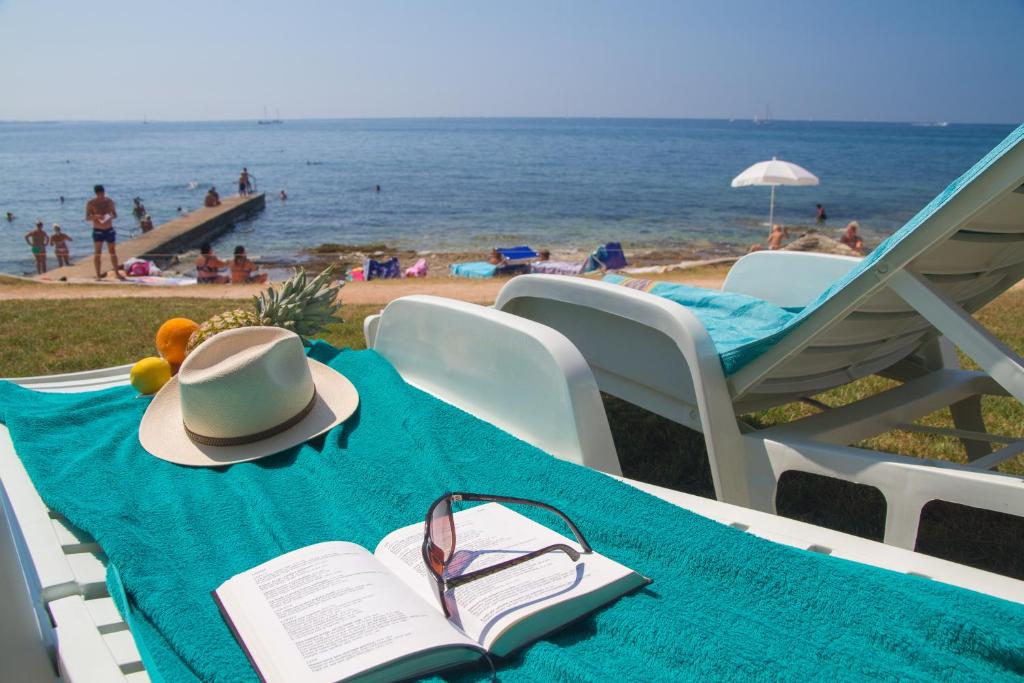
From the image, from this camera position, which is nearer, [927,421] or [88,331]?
[927,421]

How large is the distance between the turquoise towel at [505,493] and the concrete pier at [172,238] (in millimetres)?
15126

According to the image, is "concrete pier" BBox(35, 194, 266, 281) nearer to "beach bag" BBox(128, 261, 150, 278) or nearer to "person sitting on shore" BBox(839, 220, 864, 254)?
"beach bag" BBox(128, 261, 150, 278)

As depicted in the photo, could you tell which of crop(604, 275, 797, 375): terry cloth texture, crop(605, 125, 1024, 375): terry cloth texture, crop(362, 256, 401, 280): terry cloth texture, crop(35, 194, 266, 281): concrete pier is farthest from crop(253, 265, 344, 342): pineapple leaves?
crop(35, 194, 266, 281): concrete pier

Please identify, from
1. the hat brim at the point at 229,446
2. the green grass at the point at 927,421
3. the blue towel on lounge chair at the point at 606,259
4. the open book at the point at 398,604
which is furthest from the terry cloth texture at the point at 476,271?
the open book at the point at 398,604

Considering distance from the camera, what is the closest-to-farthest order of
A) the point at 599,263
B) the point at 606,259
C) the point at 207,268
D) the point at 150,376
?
the point at 150,376 < the point at 207,268 < the point at 599,263 < the point at 606,259

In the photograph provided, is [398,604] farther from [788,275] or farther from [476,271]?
[476,271]

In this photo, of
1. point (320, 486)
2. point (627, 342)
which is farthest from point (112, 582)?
point (627, 342)

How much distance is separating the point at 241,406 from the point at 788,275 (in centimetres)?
262

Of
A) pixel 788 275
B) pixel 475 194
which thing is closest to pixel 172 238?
pixel 788 275

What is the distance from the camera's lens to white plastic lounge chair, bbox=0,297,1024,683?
4.04ft

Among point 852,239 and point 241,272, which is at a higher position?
point 852,239

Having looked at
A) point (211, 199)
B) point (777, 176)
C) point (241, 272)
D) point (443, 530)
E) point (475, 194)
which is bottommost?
point (241, 272)

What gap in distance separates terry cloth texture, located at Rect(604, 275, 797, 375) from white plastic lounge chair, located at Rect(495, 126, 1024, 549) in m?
0.24

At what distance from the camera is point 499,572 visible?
1.39 m
